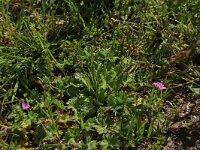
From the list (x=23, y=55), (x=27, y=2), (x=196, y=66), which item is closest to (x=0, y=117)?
(x=23, y=55)

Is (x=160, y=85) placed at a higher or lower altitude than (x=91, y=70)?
lower

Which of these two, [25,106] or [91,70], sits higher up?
[91,70]

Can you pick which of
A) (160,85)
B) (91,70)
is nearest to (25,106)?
(91,70)

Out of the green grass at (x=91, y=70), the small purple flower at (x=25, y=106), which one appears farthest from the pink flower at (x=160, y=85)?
the small purple flower at (x=25, y=106)

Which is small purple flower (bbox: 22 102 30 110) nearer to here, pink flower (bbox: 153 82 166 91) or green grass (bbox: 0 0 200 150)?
green grass (bbox: 0 0 200 150)

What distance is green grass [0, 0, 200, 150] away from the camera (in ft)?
8.34

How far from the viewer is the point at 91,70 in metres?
2.70

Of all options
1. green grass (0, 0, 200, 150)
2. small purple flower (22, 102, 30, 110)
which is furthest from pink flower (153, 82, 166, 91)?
small purple flower (22, 102, 30, 110)

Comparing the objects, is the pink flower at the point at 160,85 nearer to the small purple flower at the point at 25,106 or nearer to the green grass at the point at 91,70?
the green grass at the point at 91,70

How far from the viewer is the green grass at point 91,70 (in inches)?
100

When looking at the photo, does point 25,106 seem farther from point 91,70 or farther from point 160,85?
point 160,85

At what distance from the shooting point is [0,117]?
2688mm

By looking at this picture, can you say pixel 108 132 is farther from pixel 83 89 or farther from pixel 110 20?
pixel 110 20

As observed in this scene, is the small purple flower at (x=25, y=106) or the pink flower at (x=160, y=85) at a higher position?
the pink flower at (x=160, y=85)
